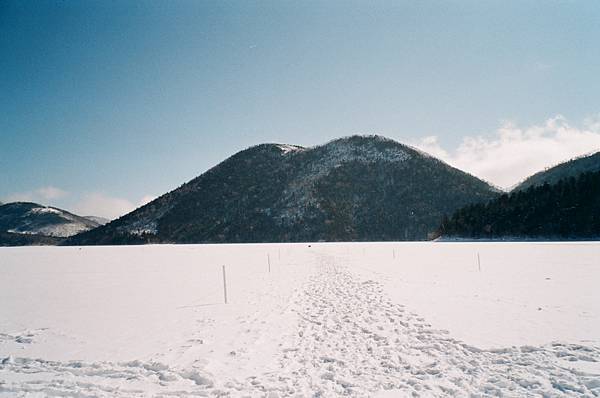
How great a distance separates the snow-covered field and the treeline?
191ft

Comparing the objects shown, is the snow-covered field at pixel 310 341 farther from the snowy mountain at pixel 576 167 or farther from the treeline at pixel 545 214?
the snowy mountain at pixel 576 167

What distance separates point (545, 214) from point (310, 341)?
7631 cm

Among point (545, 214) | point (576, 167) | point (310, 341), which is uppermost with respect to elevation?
point (576, 167)

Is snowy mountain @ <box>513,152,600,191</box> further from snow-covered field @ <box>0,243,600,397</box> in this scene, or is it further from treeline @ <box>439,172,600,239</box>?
snow-covered field @ <box>0,243,600,397</box>

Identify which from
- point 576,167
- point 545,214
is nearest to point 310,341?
point 545,214

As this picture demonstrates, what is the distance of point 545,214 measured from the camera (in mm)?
67688

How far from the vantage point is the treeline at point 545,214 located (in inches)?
2448

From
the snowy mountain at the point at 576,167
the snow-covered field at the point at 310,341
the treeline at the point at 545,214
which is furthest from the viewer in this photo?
the snowy mountain at the point at 576,167

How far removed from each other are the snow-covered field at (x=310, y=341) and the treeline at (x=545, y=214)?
2295 inches

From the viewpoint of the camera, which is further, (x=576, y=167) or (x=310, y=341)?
(x=576, y=167)

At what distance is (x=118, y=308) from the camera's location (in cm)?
1306

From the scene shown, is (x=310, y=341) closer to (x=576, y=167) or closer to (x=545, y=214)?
(x=545, y=214)

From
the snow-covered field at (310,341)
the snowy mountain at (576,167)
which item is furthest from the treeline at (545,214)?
the snowy mountain at (576,167)

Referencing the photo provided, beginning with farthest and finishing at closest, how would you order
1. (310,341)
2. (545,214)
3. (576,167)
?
(576,167) → (545,214) → (310,341)
